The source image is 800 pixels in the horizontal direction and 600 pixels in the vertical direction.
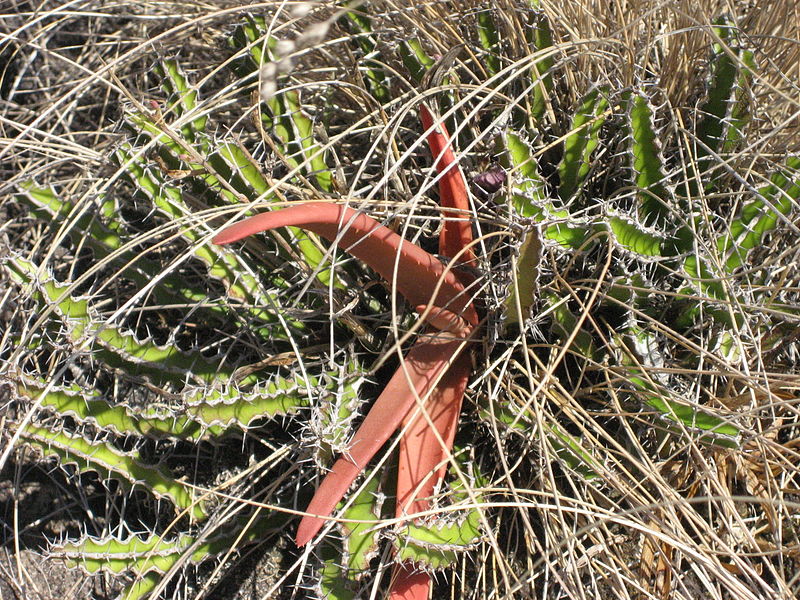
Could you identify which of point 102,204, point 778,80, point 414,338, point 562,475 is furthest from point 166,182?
point 778,80

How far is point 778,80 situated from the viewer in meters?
1.32

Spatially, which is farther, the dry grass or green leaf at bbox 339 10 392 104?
green leaf at bbox 339 10 392 104

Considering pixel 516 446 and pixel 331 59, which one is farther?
pixel 331 59

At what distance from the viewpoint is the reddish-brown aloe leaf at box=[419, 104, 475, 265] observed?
→ 1.17 metres

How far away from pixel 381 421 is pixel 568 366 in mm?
379

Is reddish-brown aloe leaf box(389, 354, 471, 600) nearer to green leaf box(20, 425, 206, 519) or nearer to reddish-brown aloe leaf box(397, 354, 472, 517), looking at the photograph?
reddish-brown aloe leaf box(397, 354, 472, 517)

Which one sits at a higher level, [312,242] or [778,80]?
[312,242]

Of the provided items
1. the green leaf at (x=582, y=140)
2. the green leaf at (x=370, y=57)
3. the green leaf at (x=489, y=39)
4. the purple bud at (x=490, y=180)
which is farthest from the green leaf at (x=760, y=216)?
the green leaf at (x=370, y=57)

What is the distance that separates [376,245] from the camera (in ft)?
3.44

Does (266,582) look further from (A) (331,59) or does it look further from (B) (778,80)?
(B) (778,80)

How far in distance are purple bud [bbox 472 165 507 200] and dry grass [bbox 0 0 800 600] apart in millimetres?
35

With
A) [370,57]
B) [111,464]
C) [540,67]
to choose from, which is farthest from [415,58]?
[111,464]

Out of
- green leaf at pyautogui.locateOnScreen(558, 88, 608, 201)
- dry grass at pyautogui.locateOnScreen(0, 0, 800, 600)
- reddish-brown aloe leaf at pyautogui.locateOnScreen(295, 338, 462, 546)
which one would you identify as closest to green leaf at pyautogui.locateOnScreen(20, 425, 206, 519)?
dry grass at pyautogui.locateOnScreen(0, 0, 800, 600)

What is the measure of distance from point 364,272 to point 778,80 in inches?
33.2
